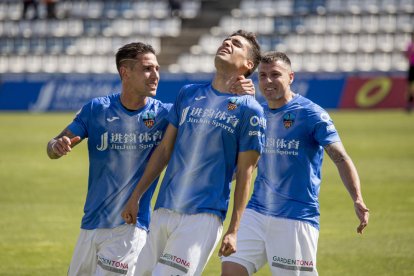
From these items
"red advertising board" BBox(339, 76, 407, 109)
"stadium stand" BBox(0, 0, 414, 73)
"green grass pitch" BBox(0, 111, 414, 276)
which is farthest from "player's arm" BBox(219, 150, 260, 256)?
"stadium stand" BBox(0, 0, 414, 73)

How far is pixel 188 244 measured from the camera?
6348 millimetres

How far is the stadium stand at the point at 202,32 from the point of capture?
37750 mm

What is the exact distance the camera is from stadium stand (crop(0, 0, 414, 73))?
124 feet

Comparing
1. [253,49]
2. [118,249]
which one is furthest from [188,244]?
[253,49]

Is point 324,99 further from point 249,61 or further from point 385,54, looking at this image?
point 249,61

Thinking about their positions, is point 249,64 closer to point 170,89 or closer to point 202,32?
point 170,89

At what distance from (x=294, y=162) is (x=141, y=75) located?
1.40 metres

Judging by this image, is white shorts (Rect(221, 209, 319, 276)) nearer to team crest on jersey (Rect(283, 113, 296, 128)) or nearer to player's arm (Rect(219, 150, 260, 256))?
team crest on jersey (Rect(283, 113, 296, 128))

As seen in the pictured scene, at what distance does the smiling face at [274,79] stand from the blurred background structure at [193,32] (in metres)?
27.0

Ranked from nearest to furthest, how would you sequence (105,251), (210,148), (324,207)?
(210,148) < (105,251) < (324,207)

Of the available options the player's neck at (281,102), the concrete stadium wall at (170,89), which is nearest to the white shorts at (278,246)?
the player's neck at (281,102)

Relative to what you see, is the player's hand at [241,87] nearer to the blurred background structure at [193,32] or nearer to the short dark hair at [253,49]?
the short dark hair at [253,49]

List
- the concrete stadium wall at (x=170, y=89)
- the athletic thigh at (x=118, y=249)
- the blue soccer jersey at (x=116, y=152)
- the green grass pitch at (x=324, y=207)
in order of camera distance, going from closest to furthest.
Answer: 1. the athletic thigh at (x=118, y=249)
2. the blue soccer jersey at (x=116, y=152)
3. the green grass pitch at (x=324, y=207)
4. the concrete stadium wall at (x=170, y=89)

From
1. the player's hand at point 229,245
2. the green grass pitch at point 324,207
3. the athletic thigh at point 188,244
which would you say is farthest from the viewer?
the green grass pitch at point 324,207
